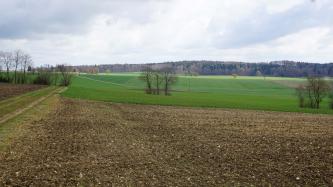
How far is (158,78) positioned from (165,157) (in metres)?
110

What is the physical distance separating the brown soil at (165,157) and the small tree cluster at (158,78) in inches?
3782

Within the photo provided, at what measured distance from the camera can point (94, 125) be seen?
29.7 meters

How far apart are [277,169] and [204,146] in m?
5.89

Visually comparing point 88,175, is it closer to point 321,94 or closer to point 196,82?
point 321,94

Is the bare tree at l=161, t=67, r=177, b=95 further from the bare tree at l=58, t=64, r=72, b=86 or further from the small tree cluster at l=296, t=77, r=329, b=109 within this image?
the small tree cluster at l=296, t=77, r=329, b=109

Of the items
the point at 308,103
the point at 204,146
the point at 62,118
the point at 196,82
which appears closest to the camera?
the point at 204,146

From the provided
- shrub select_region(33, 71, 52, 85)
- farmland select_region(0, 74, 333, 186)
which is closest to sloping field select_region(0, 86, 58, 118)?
farmland select_region(0, 74, 333, 186)

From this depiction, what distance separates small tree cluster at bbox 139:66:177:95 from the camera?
125 meters

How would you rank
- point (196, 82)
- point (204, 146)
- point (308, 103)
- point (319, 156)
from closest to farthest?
point (319, 156)
point (204, 146)
point (308, 103)
point (196, 82)

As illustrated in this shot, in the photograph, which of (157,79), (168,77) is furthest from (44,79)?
(168,77)

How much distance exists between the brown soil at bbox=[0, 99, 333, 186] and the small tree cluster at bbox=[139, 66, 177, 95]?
96.1 m

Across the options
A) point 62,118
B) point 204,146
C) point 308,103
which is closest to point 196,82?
point 308,103

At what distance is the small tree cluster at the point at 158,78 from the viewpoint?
124963mm

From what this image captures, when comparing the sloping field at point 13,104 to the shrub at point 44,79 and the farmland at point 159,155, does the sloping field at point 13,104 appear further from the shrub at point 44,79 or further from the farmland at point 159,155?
the shrub at point 44,79
